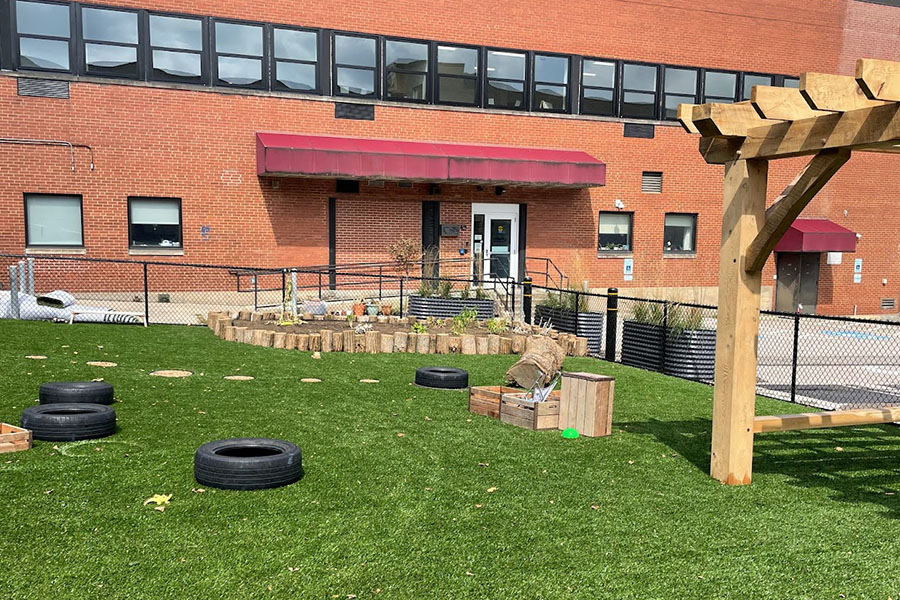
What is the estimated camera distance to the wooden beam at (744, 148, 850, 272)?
5.55m

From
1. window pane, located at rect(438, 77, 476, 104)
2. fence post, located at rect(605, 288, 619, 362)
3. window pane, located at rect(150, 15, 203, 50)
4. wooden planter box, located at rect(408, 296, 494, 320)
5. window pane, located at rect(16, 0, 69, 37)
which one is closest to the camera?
fence post, located at rect(605, 288, 619, 362)

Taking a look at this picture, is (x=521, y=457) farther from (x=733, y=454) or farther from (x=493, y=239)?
(x=493, y=239)

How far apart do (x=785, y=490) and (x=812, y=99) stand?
316 centimetres

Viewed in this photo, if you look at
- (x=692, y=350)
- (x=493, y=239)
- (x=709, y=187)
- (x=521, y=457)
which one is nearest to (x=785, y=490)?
(x=521, y=457)

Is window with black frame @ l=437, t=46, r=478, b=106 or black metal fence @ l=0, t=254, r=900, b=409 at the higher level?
window with black frame @ l=437, t=46, r=478, b=106

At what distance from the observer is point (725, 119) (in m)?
6.00

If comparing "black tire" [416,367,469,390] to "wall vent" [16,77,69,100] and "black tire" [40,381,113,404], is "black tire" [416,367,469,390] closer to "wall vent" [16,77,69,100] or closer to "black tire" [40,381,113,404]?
"black tire" [40,381,113,404]

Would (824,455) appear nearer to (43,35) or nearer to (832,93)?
(832,93)

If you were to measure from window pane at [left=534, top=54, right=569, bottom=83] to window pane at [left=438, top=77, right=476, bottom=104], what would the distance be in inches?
85.8

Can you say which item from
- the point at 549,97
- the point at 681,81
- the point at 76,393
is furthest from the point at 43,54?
the point at 681,81

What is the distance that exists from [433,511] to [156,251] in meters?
16.8

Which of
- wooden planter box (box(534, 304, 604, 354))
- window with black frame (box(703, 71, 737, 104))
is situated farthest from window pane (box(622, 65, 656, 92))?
wooden planter box (box(534, 304, 604, 354))

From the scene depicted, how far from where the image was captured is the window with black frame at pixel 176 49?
64.4 ft

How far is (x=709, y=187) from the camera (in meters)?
26.1
